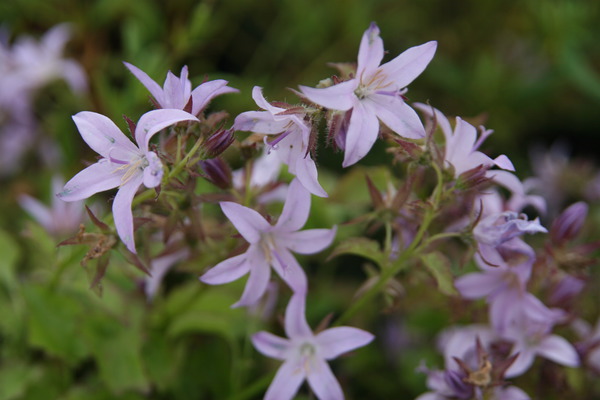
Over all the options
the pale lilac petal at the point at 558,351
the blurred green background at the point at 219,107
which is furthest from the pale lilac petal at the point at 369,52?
the pale lilac petal at the point at 558,351

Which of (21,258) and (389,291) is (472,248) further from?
(21,258)

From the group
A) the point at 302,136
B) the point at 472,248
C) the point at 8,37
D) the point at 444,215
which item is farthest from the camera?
the point at 8,37

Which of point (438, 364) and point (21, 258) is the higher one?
point (21, 258)

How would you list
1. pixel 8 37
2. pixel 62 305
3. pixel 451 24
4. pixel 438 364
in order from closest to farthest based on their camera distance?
pixel 62 305 → pixel 438 364 → pixel 8 37 → pixel 451 24

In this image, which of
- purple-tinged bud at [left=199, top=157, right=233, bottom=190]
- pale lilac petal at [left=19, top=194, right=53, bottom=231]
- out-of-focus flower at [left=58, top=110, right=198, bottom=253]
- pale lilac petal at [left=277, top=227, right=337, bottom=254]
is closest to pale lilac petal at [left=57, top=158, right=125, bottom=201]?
out-of-focus flower at [left=58, top=110, right=198, bottom=253]

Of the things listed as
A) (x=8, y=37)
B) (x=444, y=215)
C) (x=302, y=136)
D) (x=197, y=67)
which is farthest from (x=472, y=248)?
(x=8, y=37)

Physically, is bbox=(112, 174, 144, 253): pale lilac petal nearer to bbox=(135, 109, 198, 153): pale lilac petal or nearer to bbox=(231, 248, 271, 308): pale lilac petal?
bbox=(135, 109, 198, 153): pale lilac petal

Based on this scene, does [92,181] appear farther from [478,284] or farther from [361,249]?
[478,284]
